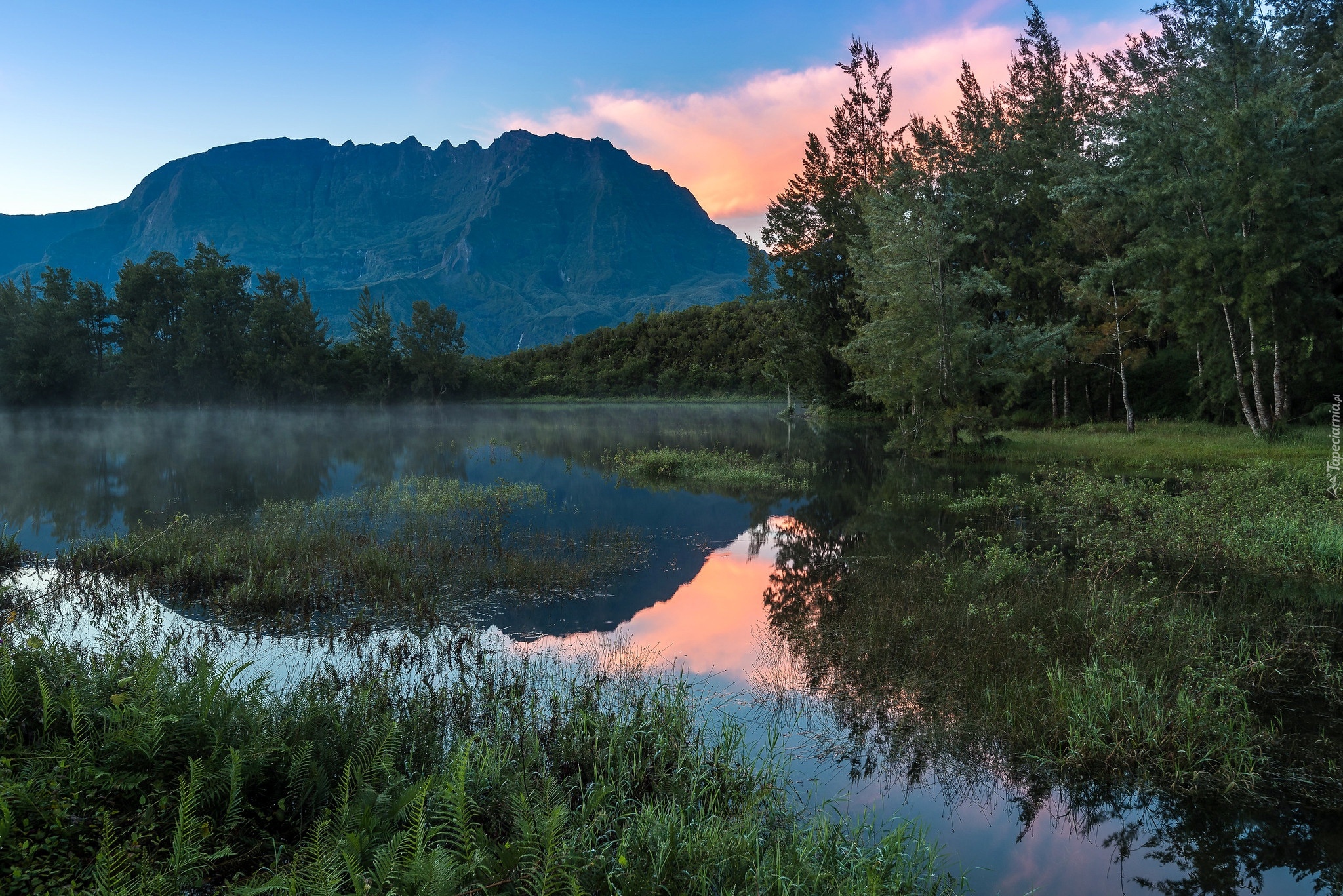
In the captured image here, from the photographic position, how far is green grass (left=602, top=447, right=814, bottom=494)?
24.7 metres

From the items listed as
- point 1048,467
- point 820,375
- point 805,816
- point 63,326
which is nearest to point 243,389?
point 63,326

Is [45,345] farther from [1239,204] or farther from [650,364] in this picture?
[1239,204]

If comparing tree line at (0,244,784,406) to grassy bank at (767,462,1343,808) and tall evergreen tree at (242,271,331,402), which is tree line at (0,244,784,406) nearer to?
tall evergreen tree at (242,271,331,402)

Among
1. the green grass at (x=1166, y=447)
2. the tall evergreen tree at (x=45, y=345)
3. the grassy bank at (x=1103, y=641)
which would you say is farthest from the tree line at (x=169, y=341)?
the grassy bank at (x=1103, y=641)

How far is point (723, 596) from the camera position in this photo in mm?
12617

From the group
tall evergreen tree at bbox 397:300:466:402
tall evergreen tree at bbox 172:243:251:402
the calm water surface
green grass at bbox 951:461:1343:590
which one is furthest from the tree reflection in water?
tall evergreen tree at bbox 397:300:466:402

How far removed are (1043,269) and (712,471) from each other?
26001mm

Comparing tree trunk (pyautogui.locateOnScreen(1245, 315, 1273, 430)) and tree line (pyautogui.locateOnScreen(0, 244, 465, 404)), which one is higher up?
tree line (pyautogui.locateOnScreen(0, 244, 465, 404))

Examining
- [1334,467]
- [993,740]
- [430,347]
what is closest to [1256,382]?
[1334,467]

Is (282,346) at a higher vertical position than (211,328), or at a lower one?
lower

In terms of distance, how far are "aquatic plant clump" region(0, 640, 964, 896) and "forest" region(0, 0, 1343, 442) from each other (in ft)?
87.4

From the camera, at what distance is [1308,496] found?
597 inches

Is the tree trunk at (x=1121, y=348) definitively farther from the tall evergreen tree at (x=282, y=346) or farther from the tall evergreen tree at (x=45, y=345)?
the tall evergreen tree at (x=45, y=345)

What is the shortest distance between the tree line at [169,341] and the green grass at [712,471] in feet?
189
